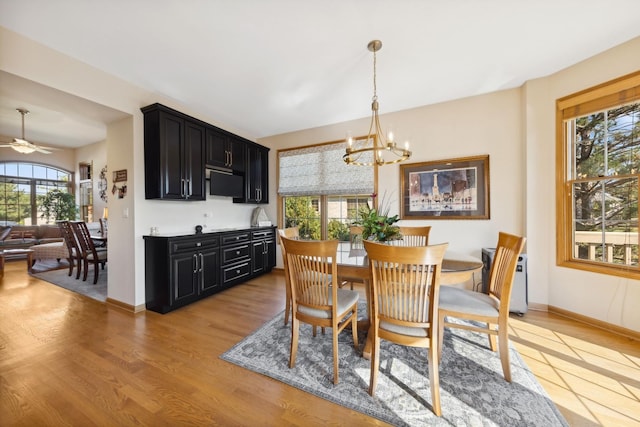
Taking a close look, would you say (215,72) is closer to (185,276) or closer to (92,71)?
(92,71)

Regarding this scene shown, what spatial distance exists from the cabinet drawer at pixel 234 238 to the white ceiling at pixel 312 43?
78.2 inches

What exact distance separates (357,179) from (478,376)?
9.53 ft

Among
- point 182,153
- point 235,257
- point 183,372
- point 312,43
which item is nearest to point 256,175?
point 182,153

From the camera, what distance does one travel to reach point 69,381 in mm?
1652

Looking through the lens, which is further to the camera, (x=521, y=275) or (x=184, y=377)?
(x=521, y=275)

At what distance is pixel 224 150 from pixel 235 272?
198 cm

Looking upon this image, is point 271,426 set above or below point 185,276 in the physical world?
below

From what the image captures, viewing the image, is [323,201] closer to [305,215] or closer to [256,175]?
[305,215]

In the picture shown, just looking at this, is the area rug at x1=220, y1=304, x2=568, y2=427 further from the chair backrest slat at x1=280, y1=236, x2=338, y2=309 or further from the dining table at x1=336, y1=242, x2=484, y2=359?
the chair backrest slat at x1=280, y1=236, x2=338, y2=309

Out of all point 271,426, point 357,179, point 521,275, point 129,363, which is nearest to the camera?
point 271,426

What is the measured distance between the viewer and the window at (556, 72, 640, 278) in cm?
225

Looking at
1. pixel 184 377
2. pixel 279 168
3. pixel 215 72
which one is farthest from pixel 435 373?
pixel 279 168

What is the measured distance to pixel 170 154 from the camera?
291 centimetres

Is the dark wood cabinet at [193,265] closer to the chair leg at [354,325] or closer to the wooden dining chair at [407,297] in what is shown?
the chair leg at [354,325]
